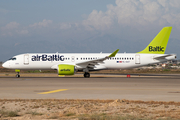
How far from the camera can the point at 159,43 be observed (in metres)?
37.0

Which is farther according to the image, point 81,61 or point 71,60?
point 81,61

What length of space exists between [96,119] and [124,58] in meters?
28.3

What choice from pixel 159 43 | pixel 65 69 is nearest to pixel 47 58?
pixel 65 69

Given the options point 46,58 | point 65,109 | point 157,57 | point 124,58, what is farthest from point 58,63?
point 65,109

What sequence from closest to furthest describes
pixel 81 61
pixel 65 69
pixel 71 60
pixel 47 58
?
pixel 65 69
pixel 47 58
pixel 71 60
pixel 81 61

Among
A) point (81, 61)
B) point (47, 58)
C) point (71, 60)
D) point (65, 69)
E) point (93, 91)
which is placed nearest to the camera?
point (93, 91)

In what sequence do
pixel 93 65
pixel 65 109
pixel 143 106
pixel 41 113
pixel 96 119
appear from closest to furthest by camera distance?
pixel 96 119 → pixel 41 113 → pixel 65 109 → pixel 143 106 → pixel 93 65

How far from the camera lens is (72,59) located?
34688 mm

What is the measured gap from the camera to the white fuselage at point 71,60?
34344 millimetres

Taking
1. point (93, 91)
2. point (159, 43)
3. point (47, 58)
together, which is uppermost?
point (159, 43)

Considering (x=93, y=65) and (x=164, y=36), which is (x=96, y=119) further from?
(x=164, y=36)

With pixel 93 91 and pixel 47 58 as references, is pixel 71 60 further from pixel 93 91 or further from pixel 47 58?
pixel 93 91

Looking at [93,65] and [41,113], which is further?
[93,65]

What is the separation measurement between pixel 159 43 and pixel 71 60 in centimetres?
1399
